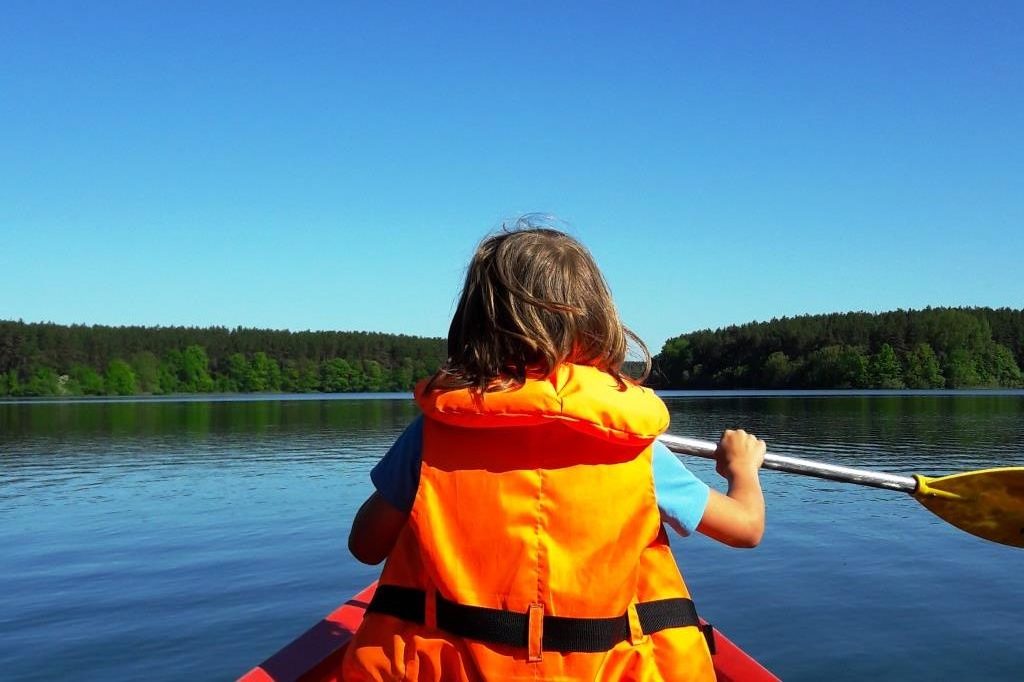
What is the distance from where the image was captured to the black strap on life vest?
1.95m

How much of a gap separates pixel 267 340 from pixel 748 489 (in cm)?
12209

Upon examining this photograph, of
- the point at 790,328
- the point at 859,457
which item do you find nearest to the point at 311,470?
the point at 859,457

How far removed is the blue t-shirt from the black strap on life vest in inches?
8.2

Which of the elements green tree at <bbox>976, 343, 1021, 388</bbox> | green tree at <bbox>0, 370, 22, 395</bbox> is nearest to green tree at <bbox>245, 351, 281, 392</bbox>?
green tree at <bbox>0, 370, 22, 395</bbox>

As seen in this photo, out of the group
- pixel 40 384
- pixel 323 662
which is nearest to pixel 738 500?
pixel 323 662

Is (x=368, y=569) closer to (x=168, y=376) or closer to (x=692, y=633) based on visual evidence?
(x=692, y=633)

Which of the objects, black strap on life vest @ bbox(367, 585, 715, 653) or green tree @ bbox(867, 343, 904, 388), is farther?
green tree @ bbox(867, 343, 904, 388)

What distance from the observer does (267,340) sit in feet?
395

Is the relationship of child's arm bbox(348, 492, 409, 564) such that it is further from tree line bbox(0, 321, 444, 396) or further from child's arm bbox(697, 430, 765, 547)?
tree line bbox(0, 321, 444, 396)

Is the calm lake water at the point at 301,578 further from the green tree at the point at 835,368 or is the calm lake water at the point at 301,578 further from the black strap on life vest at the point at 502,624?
the green tree at the point at 835,368

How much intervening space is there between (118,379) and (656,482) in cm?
10921

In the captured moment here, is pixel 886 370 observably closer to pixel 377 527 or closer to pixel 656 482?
pixel 656 482

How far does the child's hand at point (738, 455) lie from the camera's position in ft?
7.88

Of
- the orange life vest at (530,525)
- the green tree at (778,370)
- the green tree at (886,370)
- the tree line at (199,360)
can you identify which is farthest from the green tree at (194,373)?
the orange life vest at (530,525)
